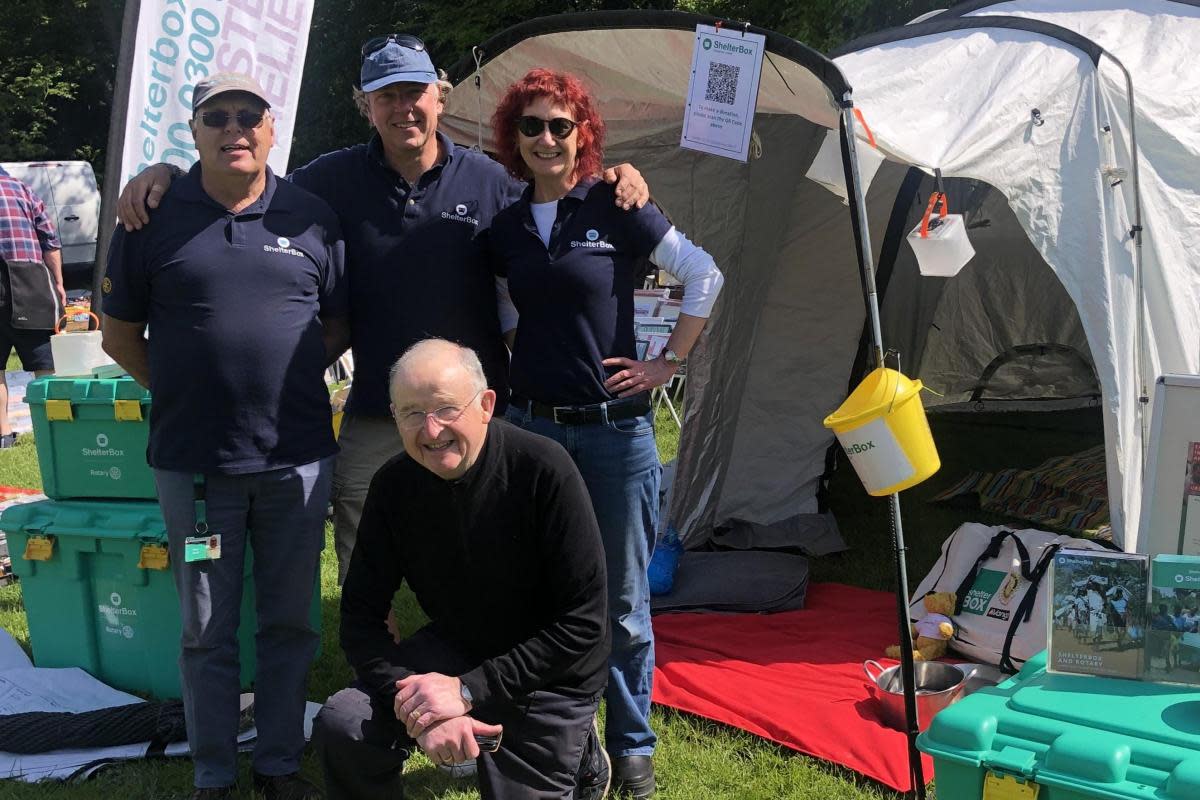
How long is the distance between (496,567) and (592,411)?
0.56 m

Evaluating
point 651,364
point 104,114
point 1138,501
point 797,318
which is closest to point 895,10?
point 797,318

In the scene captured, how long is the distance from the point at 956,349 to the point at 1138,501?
3.38m

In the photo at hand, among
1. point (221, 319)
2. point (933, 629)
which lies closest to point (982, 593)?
point (933, 629)

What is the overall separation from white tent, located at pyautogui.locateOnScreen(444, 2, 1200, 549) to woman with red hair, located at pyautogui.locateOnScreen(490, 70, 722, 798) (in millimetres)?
723

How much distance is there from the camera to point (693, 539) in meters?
5.11

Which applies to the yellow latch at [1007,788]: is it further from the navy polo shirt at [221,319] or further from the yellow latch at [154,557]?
the yellow latch at [154,557]

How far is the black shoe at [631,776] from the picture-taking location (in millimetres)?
2969

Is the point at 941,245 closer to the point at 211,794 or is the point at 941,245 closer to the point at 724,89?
the point at 724,89

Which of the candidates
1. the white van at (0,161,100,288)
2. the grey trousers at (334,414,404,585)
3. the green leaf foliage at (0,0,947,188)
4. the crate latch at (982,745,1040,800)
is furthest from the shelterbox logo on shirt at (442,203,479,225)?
the white van at (0,161,100,288)

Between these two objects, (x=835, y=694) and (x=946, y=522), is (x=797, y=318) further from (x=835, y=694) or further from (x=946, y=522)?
(x=835, y=694)

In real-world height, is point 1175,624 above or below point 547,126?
below

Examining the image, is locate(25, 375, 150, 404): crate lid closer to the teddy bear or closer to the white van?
the teddy bear

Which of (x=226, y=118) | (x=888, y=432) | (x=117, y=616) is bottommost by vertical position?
(x=117, y=616)

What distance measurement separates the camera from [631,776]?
2969 millimetres
